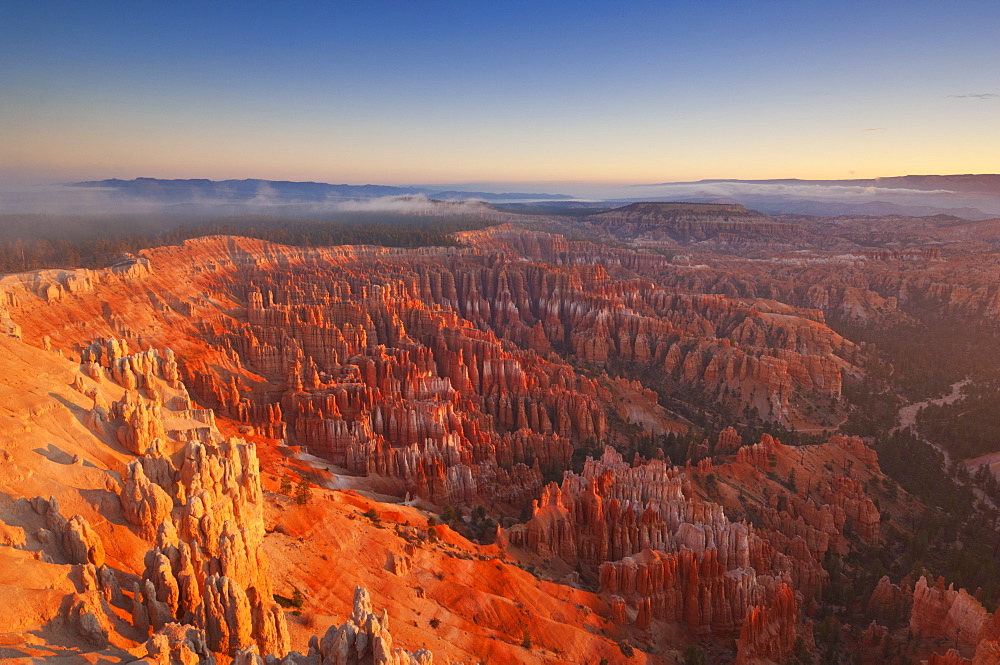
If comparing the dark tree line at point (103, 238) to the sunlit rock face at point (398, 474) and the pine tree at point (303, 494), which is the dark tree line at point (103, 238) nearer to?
the sunlit rock face at point (398, 474)

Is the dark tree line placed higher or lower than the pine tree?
higher

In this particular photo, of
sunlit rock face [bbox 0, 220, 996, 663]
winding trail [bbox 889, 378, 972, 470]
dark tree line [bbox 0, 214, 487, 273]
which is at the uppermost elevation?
dark tree line [bbox 0, 214, 487, 273]

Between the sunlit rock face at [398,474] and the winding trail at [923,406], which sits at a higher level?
the sunlit rock face at [398,474]

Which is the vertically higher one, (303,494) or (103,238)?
(103,238)

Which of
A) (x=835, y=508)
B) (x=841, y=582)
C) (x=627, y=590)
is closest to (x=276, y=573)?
(x=627, y=590)

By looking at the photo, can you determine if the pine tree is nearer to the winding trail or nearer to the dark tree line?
the dark tree line

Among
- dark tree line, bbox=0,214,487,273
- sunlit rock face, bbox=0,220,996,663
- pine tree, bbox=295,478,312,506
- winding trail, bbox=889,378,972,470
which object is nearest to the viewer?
sunlit rock face, bbox=0,220,996,663

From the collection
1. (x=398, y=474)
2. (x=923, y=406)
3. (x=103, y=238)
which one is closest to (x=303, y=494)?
(x=398, y=474)

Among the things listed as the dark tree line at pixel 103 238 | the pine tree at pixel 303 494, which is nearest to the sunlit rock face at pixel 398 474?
the pine tree at pixel 303 494

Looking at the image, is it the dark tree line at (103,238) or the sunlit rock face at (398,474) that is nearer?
the sunlit rock face at (398,474)

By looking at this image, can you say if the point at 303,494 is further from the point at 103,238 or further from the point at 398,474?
the point at 103,238

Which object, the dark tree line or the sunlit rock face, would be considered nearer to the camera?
the sunlit rock face

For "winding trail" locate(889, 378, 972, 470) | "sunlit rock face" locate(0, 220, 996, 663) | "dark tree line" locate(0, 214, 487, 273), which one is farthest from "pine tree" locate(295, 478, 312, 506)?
"winding trail" locate(889, 378, 972, 470)
